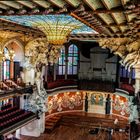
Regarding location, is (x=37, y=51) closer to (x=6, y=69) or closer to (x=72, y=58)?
(x=6, y=69)

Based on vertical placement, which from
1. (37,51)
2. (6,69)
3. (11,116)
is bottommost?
(11,116)

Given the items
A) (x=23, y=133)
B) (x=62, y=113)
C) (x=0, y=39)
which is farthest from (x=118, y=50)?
(x=62, y=113)

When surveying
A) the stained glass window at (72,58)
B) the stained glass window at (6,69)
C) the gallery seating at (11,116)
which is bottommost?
the gallery seating at (11,116)

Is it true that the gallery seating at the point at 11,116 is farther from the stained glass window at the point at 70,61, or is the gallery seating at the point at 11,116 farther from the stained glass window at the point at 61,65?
the stained glass window at the point at 70,61

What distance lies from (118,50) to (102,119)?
9763 millimetres

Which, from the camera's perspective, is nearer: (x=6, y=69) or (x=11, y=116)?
(x=11, y=116)

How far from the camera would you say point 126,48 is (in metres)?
14.2

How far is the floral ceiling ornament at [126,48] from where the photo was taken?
12.9 meters

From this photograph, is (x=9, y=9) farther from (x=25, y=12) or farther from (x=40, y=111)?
(x=40, y=111)

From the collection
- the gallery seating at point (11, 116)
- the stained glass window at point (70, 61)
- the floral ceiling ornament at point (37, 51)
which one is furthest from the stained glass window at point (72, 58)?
the gallery seating at point (11, 116)

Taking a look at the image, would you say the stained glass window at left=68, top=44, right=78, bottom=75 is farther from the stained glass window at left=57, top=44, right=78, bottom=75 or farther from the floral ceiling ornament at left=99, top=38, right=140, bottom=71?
the floral ceiling ornament at left=99, top=38, right=140, bottom=71

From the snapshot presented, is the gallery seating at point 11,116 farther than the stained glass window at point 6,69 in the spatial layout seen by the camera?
No

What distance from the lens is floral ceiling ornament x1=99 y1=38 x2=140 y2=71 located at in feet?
42.2

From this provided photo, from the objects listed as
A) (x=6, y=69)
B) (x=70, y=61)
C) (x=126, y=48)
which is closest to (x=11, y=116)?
(x=6, y=69)
